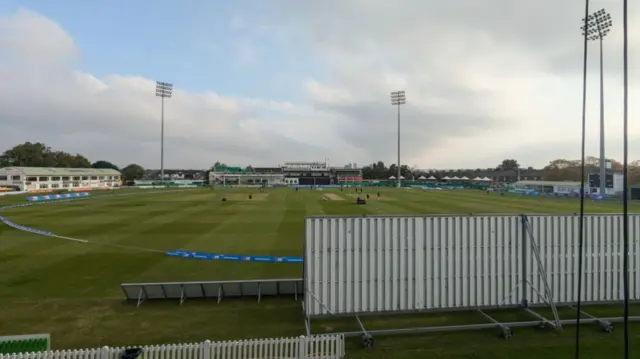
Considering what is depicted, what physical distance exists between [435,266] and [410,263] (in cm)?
80

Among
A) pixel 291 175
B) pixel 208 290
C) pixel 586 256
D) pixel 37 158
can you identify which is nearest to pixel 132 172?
pixel 37 158

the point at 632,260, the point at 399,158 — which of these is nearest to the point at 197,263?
the point at 632,260

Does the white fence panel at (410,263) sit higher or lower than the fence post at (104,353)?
higher

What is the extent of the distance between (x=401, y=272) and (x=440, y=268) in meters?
1.23

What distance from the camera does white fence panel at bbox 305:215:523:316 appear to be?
11.4m

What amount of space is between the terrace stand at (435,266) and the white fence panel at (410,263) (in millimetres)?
29

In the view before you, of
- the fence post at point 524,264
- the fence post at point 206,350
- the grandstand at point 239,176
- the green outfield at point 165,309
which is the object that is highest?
the grandstand at point 239,176

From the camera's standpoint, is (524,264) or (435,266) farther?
(524,264)

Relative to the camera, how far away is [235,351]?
855cm

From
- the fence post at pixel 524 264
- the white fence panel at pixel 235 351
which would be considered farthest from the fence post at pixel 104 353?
the fence post at pixel 524 264

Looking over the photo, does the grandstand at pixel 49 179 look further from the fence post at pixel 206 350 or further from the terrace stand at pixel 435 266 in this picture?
the fence post at pixel 206 350

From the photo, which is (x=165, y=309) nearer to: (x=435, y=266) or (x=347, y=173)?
(x=435, y=266)

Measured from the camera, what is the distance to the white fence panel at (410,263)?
448 inches

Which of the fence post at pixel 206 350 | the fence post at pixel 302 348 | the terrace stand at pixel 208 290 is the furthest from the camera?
the terrace stand at pixel 208 290
